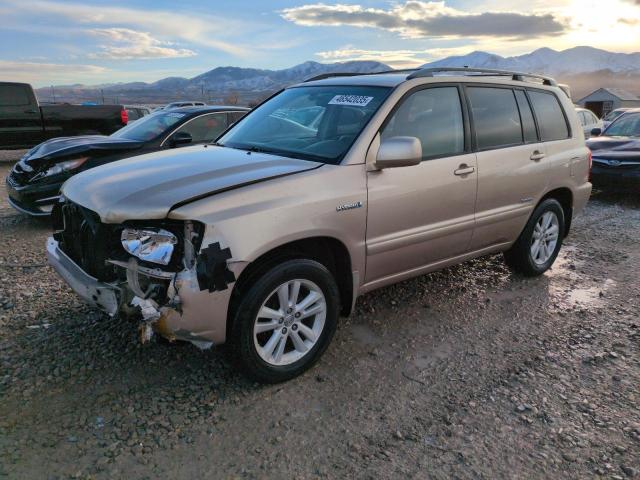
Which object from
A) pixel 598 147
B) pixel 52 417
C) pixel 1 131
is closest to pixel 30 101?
pixel 1 131

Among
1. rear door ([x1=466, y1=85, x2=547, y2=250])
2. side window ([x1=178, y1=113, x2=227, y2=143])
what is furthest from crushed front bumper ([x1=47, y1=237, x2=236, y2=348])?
side window ([x1=178, y1=113, x2=227, y2=143])

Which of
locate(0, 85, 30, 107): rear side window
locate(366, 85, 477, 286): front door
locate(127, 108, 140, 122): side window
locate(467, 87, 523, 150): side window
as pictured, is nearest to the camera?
locate(366, 85, 477, 286): front door

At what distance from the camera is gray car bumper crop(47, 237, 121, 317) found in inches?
108

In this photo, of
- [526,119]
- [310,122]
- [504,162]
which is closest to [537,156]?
[526,119]

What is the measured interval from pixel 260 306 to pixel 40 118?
1209cm

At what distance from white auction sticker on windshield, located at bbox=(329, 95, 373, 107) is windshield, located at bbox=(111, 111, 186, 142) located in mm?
3428

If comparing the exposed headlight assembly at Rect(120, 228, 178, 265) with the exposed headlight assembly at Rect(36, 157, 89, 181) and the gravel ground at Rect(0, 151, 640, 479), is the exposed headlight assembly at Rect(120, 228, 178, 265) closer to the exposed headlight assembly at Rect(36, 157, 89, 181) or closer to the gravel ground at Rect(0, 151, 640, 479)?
the gravel ground at Rect(0, 151, 640, 479)

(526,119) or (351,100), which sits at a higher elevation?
(351,100)

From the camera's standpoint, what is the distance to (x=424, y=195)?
11.8ft

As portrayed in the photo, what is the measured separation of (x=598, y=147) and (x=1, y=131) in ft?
43.3

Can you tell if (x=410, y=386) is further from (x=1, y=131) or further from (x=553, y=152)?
(x=1, y=131)

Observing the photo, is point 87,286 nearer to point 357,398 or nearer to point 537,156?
point 357,398

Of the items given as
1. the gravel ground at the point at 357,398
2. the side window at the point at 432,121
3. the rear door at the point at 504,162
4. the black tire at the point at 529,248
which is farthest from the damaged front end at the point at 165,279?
the black tire at the point at 529,248

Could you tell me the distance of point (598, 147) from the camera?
30.1 ft
